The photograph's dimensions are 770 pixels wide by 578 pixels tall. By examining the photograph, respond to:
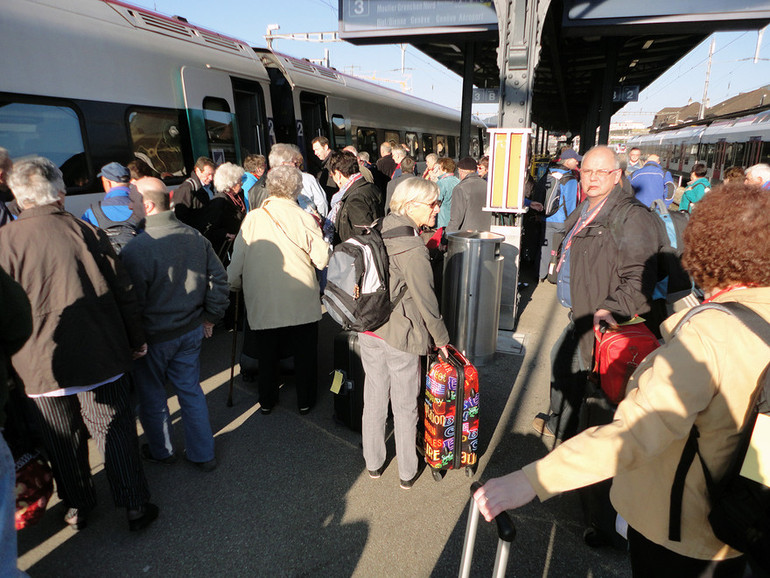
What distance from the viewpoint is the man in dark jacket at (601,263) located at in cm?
267

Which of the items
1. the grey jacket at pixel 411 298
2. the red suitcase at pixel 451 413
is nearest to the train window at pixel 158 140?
the grey jacket at pixel 411 298

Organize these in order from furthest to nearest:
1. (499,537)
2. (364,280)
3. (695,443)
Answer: (364,280), (695,443), (499,537)

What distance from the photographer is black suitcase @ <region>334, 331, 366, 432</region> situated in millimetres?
3400

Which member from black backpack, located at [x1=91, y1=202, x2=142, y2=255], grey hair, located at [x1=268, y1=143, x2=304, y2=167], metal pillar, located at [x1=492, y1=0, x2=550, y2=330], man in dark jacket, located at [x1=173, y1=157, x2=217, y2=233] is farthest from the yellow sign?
black backpack, located at [x1=91, y1=202, x2=142, y2=255]

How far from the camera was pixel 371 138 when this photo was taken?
1146 centimetres

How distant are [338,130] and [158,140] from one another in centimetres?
477

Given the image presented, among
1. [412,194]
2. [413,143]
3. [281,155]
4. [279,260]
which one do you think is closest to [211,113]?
[281,155]

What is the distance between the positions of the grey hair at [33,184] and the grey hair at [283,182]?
4.44 ft

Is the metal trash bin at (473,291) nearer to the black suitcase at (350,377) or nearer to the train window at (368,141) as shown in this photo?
the black suitcase at (350,377)

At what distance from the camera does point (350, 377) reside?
3.46 meters

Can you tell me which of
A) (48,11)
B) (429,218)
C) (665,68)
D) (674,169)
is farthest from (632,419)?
(674,169)

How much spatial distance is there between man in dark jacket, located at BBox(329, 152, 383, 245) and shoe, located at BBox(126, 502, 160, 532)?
8.82 feet

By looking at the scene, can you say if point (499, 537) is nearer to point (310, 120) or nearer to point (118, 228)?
point (118, 228)

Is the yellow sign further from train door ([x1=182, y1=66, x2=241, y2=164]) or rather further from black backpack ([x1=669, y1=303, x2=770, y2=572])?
black backpack ([x1=669, y1=303, x2=770, y2=572])
